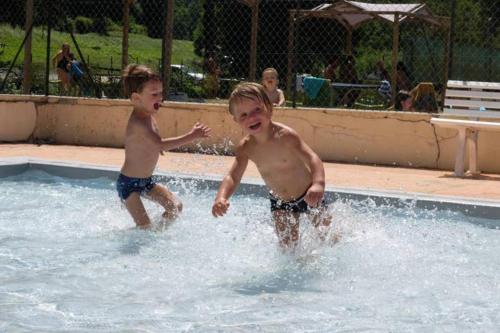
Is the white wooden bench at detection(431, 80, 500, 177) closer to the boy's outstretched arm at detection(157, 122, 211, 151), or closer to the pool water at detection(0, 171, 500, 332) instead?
the pool water at detection(0, 171, 500, 332)

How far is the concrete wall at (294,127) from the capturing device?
30.4 feet

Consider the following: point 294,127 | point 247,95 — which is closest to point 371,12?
point 294,127

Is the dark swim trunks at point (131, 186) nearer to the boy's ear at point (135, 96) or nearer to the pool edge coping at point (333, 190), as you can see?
the boy's ear at point (135, 96)

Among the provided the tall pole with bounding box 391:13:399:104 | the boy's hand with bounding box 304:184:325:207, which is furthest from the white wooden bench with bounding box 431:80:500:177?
the boy's hand with bounding box 304:184:325:207

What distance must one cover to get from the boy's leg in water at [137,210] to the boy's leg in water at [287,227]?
3.75 ft

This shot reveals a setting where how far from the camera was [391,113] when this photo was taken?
939 cm

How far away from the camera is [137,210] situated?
572cm

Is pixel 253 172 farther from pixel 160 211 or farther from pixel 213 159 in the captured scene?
pixel 160 211

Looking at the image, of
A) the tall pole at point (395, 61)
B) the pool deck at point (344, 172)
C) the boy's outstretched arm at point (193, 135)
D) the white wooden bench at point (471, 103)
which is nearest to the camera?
the boy's outstretched arm at point (193, 135)

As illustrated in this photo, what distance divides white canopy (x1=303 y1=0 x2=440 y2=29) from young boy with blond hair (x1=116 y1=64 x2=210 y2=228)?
8224mm

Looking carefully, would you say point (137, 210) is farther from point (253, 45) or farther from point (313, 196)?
point (253, 45)

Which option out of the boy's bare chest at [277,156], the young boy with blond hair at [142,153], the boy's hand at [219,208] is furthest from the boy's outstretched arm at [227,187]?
the young boy with blond hair at [142,153]

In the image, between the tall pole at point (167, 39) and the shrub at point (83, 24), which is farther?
the shrub at point (83, 24)

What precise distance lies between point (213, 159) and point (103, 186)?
5.92 ft
